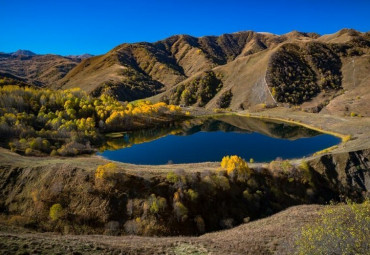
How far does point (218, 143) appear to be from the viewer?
349ft

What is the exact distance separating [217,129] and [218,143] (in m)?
29.8

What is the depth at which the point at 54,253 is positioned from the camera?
86.2 ft

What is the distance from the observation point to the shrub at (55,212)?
45.3 m

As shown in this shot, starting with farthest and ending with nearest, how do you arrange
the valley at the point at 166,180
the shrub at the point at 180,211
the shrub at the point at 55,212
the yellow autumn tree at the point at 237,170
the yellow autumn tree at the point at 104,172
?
the yellow autumn tree at the point at 237,170
the yellow autumn tree at the point at 104,172
the shrub at the point at 180,211
the shrub at the point at 55,212
the valley at the point at 166,180

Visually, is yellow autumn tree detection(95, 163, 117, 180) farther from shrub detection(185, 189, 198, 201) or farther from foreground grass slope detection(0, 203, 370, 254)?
foreground grass slope detection(0, 203, 370, 254)

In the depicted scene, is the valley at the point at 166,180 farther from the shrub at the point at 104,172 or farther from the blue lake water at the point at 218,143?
the blue lake water at the point at 218,143

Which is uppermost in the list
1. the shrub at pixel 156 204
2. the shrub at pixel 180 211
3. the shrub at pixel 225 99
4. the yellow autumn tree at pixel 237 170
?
the shrub at pixel 225 99

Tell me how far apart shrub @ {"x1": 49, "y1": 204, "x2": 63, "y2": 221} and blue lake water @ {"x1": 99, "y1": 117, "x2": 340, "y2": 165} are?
3717 cm

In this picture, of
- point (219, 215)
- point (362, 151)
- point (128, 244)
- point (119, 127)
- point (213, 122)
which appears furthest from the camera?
point (213, 122)

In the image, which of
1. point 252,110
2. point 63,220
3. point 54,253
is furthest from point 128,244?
point 252,110

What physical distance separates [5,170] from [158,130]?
85705 mm

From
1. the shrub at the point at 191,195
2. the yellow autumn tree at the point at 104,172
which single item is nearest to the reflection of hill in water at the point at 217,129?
the yellow autumn tree at the point at 104,172

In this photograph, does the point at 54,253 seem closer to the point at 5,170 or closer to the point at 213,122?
the point at 5,170

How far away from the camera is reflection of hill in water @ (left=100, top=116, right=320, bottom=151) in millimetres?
112787
